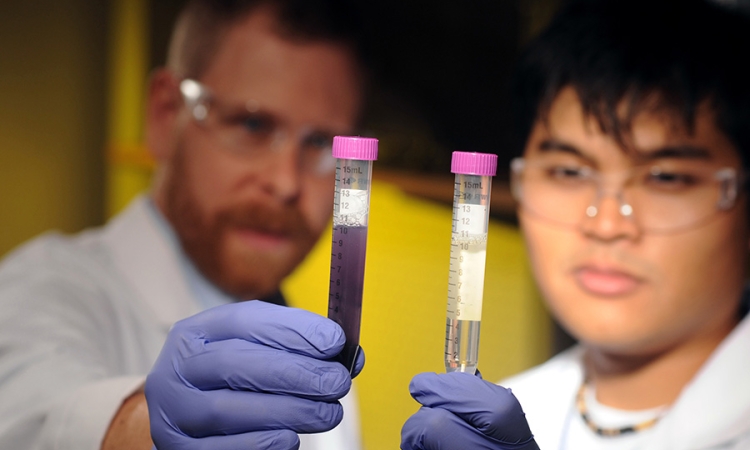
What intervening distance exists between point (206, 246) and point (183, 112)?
13.7 inches

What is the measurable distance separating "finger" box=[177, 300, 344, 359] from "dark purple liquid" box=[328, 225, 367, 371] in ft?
0.08

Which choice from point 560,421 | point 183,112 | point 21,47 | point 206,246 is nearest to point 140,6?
point 21,47

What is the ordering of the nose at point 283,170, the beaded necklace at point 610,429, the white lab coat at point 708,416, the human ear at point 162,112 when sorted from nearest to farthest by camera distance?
the white lab coat at point 708,416 < the beaded necklace at point 610,429 < the nose at point 283,170 < the human ear at point 162,112

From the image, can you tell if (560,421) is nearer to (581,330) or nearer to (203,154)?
(581,330)

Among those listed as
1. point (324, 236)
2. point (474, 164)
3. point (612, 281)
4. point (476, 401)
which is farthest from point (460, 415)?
point (324, 236)

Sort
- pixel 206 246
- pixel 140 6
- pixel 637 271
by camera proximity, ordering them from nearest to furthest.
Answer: pixel 637 271 < pixel 206 246 < pixel 140 6

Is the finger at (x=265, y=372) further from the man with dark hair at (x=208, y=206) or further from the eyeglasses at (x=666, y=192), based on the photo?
the eyeglasses at (x=666, y=192)

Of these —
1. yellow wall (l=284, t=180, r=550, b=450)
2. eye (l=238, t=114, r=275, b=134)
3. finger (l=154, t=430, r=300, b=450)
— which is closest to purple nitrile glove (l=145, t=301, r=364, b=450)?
finger (l=154, t=430, r=300, b=450)

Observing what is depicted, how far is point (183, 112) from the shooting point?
1625mm

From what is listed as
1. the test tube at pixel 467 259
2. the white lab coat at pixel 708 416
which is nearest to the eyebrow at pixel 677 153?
the white lab coat at pixel 708 416

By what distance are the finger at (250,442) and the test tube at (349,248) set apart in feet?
0.39

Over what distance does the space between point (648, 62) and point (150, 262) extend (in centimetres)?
119

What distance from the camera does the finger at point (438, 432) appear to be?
0.80 metres

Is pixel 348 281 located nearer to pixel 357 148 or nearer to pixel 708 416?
pixel 357 148
